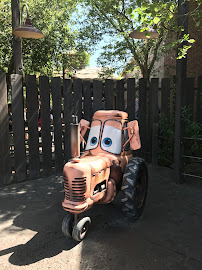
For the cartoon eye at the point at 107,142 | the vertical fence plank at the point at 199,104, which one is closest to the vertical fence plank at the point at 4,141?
the cartoon eye at the point at 107,142

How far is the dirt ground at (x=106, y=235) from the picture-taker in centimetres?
226

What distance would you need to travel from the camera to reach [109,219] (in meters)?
3.10

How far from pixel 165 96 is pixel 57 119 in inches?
101

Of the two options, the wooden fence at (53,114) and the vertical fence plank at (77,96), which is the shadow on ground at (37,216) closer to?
the wooden fence at (53,114)

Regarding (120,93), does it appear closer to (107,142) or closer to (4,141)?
(107,142)

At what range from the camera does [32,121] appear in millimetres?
4562

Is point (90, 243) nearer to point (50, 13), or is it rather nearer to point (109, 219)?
point (109, 219)

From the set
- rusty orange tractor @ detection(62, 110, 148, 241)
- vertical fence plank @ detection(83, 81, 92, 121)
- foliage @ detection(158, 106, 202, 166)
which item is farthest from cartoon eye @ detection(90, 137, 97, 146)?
foliage @ detection(158, 106, 202, 166)

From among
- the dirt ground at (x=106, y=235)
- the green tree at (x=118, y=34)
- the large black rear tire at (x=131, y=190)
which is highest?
the green tree at (x=118, y=34)

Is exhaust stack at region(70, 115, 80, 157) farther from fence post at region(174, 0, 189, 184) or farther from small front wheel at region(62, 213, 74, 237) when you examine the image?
fence post at region(174, 0, 189, 184)

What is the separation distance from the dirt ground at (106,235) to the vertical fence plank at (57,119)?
41.0 inches

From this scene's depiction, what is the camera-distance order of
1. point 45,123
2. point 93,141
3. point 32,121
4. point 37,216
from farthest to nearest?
point 45,123, point 32,121, point 93,141, point 37,216

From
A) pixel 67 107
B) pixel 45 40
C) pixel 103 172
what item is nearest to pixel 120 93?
pixel 67 107

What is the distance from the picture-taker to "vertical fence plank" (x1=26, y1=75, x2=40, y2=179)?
14.8 ft
